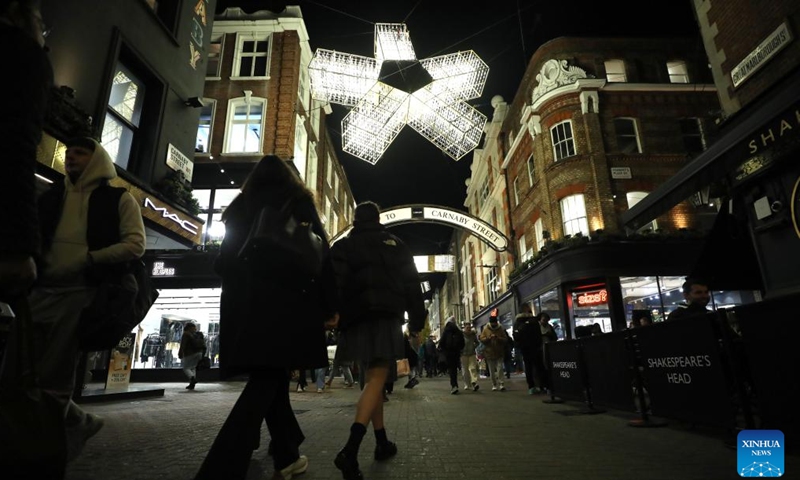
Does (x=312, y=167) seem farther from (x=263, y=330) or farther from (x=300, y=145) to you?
(x=263, y=330)

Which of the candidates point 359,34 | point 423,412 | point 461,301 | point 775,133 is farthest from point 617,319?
point 461,301

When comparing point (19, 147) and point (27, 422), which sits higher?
point (19, 147)

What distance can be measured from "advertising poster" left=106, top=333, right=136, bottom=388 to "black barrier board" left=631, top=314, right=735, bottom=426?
35.8 ft

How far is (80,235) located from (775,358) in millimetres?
5189

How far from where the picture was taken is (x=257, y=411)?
224 cm

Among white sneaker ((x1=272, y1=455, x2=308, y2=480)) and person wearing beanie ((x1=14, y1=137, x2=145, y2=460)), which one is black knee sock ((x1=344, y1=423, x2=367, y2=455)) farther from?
person wearing beanie ((x1=14, y1=137, x2=145, y2=460))

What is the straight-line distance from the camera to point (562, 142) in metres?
18.7

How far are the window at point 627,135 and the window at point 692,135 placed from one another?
202 cm

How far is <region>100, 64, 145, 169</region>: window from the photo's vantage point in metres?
9.16

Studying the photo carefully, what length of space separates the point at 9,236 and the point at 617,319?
702 inches

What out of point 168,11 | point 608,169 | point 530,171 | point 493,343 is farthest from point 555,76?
point 168,11

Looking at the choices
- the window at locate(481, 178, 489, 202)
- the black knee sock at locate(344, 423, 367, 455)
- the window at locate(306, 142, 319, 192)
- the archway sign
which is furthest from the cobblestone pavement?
the window at locate(481, 178, 489, 202)

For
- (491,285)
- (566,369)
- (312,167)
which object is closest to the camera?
(566,369)

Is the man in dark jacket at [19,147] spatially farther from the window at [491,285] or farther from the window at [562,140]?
the window at [491,285]
